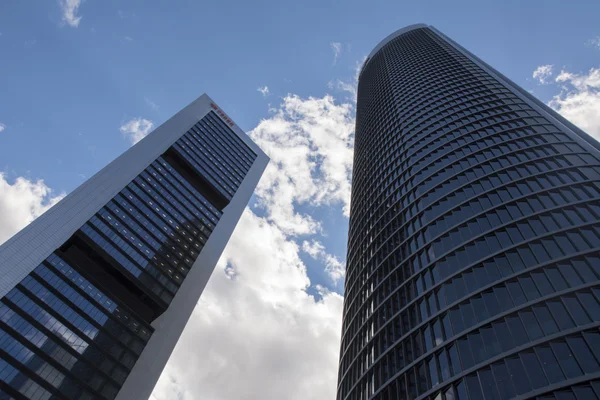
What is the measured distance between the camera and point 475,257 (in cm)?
3938

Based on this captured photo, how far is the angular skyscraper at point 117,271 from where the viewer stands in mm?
62594

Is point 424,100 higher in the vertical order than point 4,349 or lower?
higher

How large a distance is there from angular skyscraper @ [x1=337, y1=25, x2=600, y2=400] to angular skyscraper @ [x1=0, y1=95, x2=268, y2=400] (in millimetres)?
41088

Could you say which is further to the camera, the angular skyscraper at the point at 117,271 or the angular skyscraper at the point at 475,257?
the angular skyscraper at the point at 117,271

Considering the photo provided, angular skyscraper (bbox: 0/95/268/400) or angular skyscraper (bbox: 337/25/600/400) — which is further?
angular skyscraper (bbox: 0/95/268/400)

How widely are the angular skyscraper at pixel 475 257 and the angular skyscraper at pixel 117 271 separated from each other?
135 ft

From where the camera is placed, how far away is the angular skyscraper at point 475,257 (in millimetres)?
28469

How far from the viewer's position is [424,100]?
77750 mm

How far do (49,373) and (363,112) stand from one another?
82423 mm

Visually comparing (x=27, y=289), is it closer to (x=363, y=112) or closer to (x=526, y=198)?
(x=526, y=198)

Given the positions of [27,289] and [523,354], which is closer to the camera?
[523,354]

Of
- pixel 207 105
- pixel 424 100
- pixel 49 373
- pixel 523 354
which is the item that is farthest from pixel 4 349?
pixel 207 105

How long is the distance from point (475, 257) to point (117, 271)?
6886 centimetres

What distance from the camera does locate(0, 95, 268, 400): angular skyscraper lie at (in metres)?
62.6
